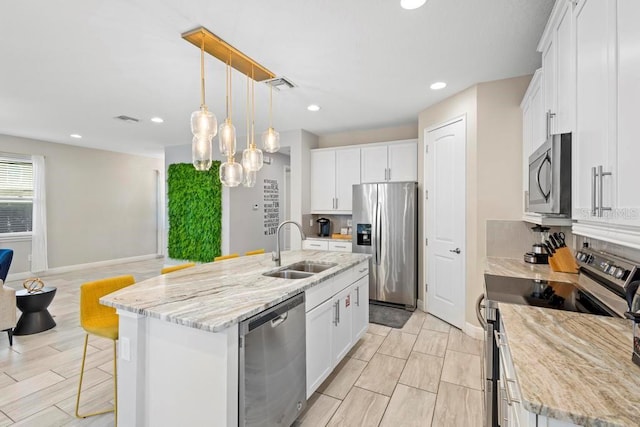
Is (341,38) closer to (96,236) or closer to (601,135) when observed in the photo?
(601,135)

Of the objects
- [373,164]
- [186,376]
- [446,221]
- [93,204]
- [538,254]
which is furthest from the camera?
[93,204]

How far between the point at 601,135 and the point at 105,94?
430 centimetres

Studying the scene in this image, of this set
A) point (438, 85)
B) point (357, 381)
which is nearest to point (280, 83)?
point (438, 85)

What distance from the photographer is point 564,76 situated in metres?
1.58

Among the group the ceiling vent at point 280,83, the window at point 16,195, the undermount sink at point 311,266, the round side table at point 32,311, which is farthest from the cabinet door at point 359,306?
the window at point 16,195

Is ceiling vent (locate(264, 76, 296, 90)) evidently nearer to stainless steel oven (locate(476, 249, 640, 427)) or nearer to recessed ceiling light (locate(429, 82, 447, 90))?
recessed ceiling light (locate(429, 82, 447, 90))

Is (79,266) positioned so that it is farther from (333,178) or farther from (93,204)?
(333,178)

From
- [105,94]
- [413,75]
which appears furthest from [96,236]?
[413,75]

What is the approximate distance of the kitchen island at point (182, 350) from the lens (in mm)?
1362

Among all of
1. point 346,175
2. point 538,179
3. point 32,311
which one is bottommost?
point 32,311

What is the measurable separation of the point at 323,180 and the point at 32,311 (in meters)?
3.95

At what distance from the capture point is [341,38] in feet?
7.44

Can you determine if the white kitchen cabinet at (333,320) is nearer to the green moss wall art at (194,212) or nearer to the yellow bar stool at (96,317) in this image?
the yellow bar stool at (96,317)

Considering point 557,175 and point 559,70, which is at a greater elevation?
point 559,70
